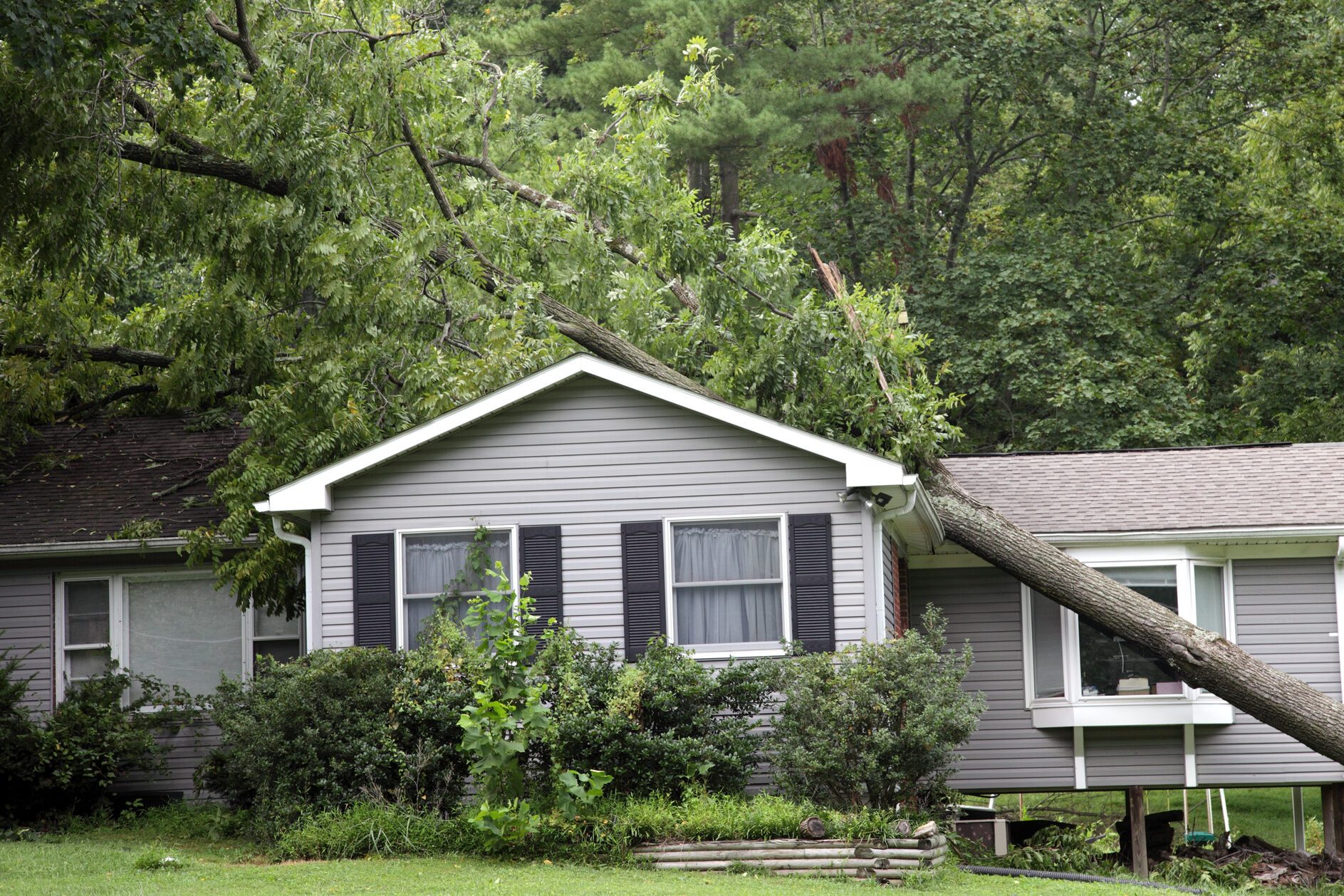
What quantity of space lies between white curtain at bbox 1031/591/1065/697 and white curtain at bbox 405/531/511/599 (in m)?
5.52

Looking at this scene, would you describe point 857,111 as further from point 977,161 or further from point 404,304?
point 404,304

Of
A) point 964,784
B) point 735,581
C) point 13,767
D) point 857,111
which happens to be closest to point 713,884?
point 735,581

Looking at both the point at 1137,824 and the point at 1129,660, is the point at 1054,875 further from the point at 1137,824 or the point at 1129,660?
the point at 1129,660

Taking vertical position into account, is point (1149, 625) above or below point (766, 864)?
above

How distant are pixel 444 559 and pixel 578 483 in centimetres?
132

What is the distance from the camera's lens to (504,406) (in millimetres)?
12289

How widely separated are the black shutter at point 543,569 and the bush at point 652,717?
2.87ft

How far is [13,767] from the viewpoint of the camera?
12.7 m

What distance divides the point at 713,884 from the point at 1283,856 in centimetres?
752

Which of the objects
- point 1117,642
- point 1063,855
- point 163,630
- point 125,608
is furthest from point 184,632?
point 1117,642

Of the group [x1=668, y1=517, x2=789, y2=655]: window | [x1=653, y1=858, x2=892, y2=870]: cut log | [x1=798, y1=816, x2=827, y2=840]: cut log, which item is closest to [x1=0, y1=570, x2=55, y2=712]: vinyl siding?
[x1=668, y1=517, x2=789, y2=655]: window

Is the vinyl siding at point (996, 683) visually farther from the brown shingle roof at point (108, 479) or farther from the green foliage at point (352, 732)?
the brown shingle roof at point (108, 479)

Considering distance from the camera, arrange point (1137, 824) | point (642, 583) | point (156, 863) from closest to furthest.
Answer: point (156, 863)
point (642, 583)
point (1137, 824)

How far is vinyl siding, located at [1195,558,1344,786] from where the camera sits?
1398cm
